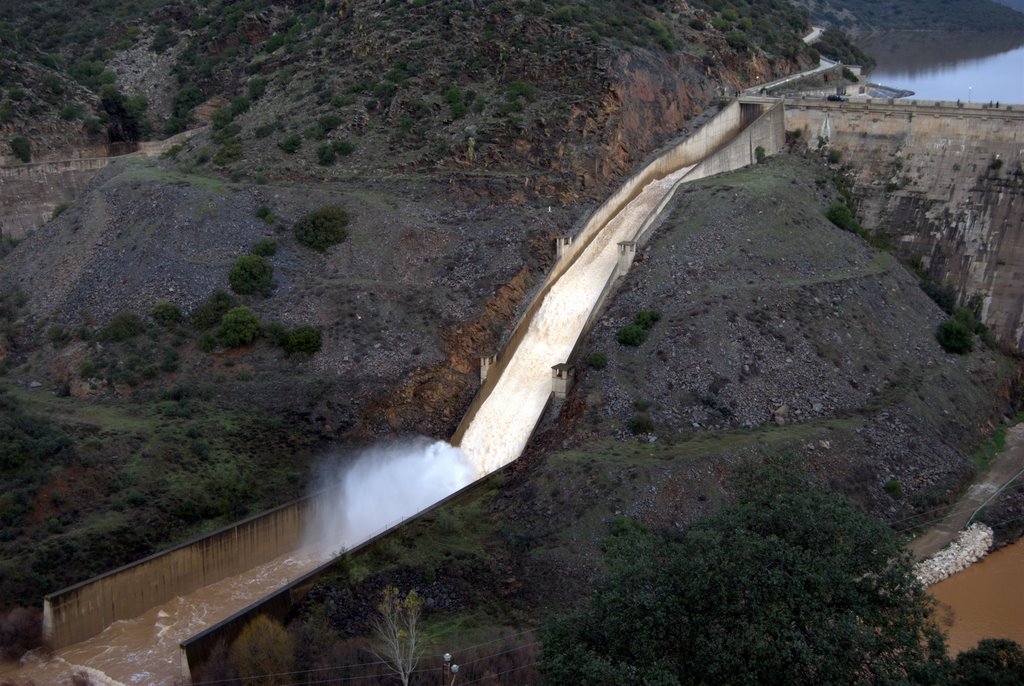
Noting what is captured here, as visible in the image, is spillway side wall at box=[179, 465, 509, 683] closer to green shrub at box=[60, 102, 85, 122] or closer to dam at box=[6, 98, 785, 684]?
dam at box=[6, 98, 785, 684]

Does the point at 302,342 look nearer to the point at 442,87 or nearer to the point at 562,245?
the point at 562,245

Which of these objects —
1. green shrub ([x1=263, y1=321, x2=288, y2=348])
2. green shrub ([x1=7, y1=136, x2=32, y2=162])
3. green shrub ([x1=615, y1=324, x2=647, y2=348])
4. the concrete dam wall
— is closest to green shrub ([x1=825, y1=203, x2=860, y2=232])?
the concrete dam wall

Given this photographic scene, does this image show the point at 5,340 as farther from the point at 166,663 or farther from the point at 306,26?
the point at 306,26

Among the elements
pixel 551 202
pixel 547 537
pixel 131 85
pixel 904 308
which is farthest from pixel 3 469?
pixel 131 85

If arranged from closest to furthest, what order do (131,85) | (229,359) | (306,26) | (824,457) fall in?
(824,457) → (229,359) → (306,26) → (131,85)

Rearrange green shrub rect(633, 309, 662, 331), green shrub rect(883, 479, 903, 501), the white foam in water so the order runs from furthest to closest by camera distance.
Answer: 1. green shrub rect(633, 309, 662, 331)
2. the white foam in water
3. green shrub rect(883, 479, 903, 501)

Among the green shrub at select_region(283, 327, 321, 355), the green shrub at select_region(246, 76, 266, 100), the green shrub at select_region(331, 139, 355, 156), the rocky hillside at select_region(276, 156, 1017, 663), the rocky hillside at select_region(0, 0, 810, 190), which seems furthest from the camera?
the green shrub at select_region(246, 76, 266, 100)

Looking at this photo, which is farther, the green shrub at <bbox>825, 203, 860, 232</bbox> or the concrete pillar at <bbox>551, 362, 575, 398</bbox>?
the green shrub at <bbox>825, 203, 860, 232</bbox>
